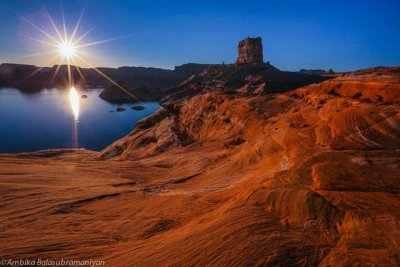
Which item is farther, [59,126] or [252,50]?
[252,50]

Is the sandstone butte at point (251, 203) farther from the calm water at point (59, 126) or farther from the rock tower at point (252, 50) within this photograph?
the rock tower at point (252, 50)

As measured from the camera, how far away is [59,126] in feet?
217

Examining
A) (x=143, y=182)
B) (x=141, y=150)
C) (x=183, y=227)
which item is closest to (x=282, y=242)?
(x=183, y=227)

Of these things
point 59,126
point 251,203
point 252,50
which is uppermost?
point 252,50

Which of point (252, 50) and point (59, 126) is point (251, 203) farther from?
point (252, 50)

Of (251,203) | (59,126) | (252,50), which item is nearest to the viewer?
(251,203)

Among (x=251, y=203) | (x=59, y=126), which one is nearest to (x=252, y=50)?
(x=59, y=126)

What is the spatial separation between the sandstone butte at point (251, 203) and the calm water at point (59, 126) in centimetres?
4275

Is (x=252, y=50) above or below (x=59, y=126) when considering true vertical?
above

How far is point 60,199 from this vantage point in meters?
8.77

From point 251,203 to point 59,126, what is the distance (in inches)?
2707

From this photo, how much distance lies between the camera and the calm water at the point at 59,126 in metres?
51.8

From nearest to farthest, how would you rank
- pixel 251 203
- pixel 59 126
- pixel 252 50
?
pixel 251 203
pixel 59 126
pixel 252 50

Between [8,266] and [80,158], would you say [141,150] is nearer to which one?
[80,158]
